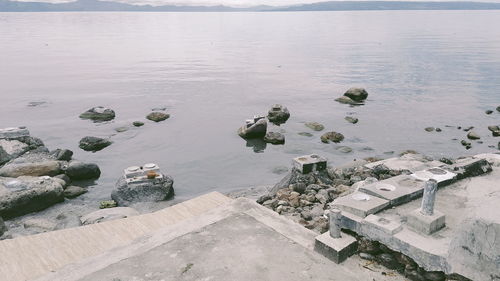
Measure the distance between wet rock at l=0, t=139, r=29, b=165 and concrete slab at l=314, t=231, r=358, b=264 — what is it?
19.0 m

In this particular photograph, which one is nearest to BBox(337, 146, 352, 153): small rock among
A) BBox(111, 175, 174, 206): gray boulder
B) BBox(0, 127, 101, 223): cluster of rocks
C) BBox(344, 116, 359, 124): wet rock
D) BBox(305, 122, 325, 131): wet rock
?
BBox(305, 122, 325, 131): wet rock

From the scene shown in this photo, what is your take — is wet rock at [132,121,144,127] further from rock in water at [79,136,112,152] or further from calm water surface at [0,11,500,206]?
rock in water at [79,136,112,152]

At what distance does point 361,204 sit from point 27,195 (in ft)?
44.4

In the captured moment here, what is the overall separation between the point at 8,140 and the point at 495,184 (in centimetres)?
2364

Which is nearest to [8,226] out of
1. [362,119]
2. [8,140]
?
[8,140]

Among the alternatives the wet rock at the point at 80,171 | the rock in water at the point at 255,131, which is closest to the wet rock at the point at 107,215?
the wet rock at the point at 80,171

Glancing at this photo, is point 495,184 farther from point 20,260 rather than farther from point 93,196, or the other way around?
point 93,196

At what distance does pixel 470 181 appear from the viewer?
34.7 feet

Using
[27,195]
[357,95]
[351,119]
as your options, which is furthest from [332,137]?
[27,195]

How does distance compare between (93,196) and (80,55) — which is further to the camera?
(80,55)

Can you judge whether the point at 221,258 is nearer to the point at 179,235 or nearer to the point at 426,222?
the point at 179,235

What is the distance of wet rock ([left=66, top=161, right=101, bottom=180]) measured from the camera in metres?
19.8

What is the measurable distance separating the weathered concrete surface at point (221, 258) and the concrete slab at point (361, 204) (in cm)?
100

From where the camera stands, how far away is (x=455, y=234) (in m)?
6.95
